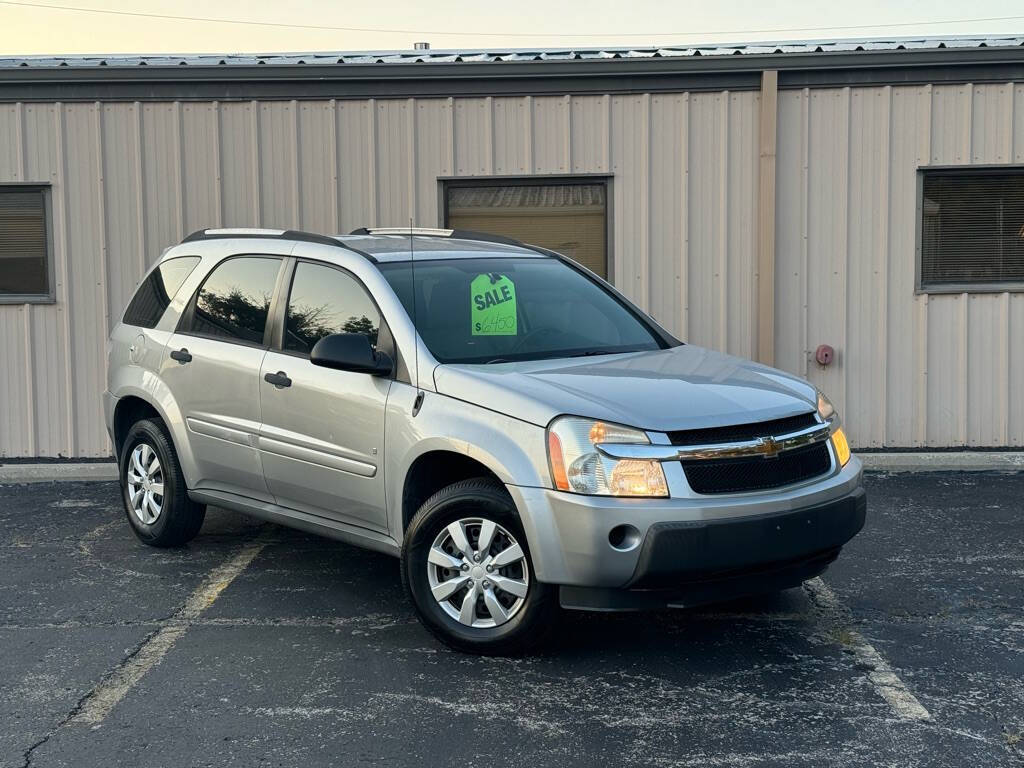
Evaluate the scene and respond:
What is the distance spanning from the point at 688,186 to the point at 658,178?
0.25 metres

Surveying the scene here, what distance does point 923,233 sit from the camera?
10.2m

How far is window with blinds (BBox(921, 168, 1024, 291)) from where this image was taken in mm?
10219

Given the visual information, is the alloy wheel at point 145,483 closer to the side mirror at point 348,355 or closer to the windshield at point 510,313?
the side mirror at point 348,355

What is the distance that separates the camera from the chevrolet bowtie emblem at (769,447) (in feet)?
16.6

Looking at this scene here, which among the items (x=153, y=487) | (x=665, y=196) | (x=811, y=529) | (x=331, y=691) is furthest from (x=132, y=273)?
(x=811, y=529)

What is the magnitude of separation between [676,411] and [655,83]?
575cm

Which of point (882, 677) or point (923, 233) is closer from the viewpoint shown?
point (882, 677)

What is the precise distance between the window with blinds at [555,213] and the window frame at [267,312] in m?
3.67

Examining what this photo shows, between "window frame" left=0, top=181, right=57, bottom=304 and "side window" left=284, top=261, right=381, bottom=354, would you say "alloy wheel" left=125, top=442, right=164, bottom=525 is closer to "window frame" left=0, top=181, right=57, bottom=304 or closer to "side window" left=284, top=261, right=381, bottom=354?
"side window" left=284, top=261, right=381, bottom=354

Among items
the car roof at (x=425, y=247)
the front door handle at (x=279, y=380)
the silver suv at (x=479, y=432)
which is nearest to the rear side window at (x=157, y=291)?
the silver suv at (x=479, y=432)

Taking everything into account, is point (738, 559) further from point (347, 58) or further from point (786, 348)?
point (347, 58)

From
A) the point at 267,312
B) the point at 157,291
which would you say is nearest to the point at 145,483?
the point at 157,291

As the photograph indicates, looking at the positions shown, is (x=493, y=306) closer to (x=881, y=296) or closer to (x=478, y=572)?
(x=478, y=572)

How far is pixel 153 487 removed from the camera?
23.7ft
